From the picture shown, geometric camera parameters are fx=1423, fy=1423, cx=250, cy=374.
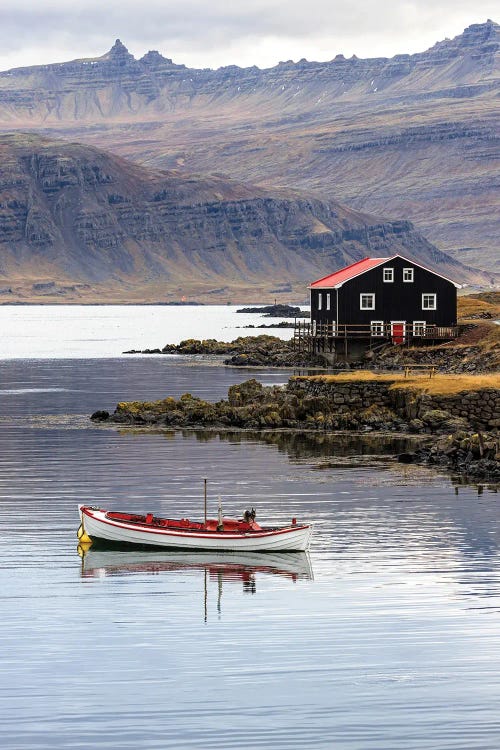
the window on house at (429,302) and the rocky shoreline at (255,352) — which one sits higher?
the window on house at (429,302)

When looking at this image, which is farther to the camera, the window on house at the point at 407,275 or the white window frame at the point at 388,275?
A: the white window frame at the point at 388,275

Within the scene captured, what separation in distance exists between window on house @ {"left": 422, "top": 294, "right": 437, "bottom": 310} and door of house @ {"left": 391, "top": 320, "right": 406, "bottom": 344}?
2.22m

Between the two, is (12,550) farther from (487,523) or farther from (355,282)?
(355,282)

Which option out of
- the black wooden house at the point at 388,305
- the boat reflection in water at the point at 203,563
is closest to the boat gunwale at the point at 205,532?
the boat reflection in water at the point at 203,563

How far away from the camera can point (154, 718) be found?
76.8 feet

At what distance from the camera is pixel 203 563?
35.3 meters

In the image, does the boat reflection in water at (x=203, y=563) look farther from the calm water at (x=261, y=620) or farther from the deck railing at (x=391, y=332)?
the deck railing at (x=391, y=332)

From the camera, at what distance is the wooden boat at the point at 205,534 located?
117 feet

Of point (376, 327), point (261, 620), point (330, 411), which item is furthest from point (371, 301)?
point (261, 620)

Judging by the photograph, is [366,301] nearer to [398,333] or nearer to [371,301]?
[371,301]

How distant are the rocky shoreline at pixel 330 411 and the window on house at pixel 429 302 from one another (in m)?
38.3

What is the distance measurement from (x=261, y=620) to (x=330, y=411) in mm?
40062

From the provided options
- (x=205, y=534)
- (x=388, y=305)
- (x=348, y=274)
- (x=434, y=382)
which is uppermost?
(x=348, y=274)

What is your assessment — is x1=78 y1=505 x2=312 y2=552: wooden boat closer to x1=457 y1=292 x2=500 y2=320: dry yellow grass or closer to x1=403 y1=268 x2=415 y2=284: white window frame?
x1=403 y1=268 x2=415 y2=284: white window frame
